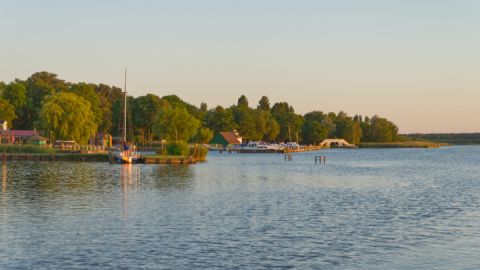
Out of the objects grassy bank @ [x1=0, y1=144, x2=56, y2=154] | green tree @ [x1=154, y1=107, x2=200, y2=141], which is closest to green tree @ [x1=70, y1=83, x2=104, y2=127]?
green tree @ [x1=154, y1=107, x2=200, y2=141]

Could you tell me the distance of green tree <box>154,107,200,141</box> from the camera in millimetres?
186125

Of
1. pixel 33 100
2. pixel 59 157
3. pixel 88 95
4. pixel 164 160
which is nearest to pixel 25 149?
pixel 59 157

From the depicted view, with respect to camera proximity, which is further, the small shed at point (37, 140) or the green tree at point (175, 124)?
the green tree at point (175, 124)

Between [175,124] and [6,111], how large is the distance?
49.6m

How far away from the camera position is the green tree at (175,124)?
186125mm

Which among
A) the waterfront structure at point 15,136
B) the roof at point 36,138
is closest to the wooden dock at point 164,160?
the roof at point 36,138

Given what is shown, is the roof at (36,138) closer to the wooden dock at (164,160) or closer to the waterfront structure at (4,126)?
the waterfront structure at (4,126)

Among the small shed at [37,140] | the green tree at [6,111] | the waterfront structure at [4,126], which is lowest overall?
the small shed at [37,140]

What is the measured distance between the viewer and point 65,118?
452 ft

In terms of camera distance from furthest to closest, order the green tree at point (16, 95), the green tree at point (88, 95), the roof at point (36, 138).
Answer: the green tree at point (88, 95), the green tree at point (16, 95), the roof at point (36, 138)

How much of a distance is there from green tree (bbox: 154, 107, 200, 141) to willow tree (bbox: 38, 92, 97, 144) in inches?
1840

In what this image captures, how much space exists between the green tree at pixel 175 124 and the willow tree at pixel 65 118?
153 ft

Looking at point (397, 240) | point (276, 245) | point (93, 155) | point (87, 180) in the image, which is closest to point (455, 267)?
point (397, 240)

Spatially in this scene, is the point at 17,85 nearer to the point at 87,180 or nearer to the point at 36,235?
the point at 87,180
